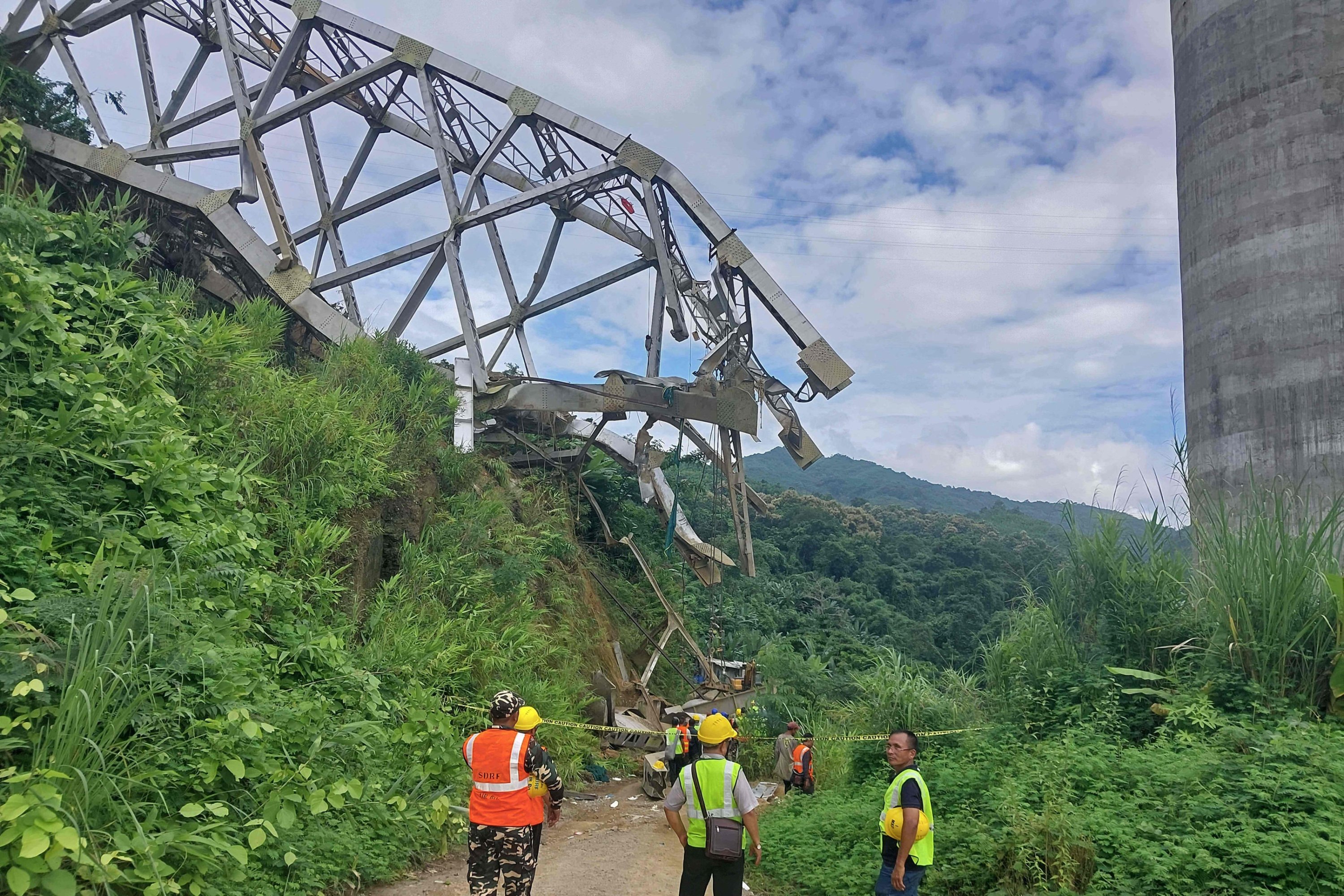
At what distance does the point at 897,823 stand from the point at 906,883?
291 mm

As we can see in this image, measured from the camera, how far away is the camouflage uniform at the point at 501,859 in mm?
4805

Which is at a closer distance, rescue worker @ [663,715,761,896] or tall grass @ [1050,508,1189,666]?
rescue worker @ [663,715,761,896]

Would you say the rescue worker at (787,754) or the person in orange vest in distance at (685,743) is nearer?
the person in orange vest in distance at (685,743)

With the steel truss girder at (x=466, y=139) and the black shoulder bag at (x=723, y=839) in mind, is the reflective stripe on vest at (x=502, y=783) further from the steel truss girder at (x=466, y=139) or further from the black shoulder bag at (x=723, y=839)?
the steel truss girder at (x=466, y=139)

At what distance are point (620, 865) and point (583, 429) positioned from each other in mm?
11423

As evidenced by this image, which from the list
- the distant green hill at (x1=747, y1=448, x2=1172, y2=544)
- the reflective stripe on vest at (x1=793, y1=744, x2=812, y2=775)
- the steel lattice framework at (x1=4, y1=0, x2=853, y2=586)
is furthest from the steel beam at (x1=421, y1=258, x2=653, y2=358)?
the distant green hill at (x1=747, y1=448, x2=1172, y2=544)

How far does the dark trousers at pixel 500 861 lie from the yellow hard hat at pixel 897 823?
1878mm

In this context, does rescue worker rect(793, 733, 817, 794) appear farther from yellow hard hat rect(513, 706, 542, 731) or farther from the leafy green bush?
yellow hard hat rect(513, 706, 542, 731)

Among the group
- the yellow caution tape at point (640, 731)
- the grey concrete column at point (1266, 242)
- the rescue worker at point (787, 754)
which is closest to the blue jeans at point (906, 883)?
the yellow caution tape at point (640, 731)

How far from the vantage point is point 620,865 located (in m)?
7.66

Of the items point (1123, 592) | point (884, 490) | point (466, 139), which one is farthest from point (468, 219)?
point (884, 490)

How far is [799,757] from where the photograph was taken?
33.1 ft

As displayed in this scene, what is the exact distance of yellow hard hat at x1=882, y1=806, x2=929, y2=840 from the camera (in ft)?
14.8

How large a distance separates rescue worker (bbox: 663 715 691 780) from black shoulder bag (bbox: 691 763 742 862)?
16.2ft
